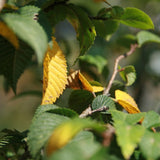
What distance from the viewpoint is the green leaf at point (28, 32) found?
0.40m

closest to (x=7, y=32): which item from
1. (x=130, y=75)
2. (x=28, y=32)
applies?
(x=28, y=32)

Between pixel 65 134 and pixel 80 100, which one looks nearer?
pixel 65 134

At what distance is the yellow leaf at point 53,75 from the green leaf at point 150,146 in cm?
23

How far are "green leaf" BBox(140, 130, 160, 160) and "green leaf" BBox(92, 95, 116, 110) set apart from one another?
0.18 meters

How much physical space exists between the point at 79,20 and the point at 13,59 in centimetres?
19

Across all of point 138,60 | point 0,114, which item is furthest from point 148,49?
point 0,114

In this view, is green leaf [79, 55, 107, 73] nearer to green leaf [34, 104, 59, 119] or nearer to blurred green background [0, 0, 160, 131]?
blurred green background [0, 0, 160, 131]

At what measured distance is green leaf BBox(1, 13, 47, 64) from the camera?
399 millimetres

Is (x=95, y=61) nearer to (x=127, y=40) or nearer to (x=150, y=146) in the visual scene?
(x=127, y=40)

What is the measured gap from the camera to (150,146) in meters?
0.41

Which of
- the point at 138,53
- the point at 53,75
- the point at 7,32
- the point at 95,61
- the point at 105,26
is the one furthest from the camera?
the point at 138,53

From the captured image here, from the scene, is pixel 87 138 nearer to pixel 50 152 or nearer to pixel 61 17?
pixel 50 152

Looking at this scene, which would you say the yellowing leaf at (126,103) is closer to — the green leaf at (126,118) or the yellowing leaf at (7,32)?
the green leaf at (126,118)

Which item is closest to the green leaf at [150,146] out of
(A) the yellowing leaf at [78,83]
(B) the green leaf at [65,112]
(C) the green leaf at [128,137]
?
(C) the green leaf at [128,137]
